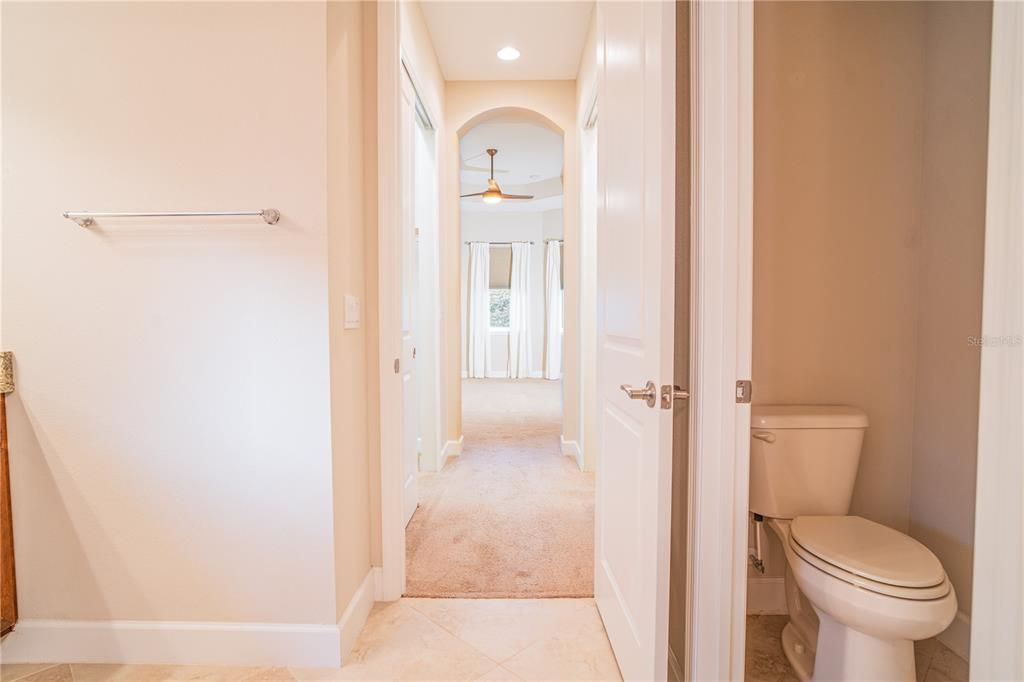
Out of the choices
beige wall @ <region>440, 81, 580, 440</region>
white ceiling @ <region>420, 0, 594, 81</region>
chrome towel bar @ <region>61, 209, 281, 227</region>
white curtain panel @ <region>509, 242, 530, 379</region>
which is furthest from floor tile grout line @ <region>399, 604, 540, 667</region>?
white curtain panel @ <region>509, 242, 530, 379</region>

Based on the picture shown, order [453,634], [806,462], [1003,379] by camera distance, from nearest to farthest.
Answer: [1003,379], [806,462], [453,634]

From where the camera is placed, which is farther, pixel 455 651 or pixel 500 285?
pixel 500 285

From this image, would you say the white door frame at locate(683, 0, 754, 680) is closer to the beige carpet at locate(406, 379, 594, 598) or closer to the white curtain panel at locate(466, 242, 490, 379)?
the beige carpet at locate(406, 379, 594, 598)

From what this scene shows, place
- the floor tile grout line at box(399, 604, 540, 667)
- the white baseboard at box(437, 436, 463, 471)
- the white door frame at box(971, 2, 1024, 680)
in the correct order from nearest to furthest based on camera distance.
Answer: the white door frame at box(971, 2, 1024, 680)
the floor tile grout line at box(399, 604, 540, 667)
the white baseboard at box(437, 436, 463, 471)

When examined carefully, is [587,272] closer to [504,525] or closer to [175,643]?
[504,525]

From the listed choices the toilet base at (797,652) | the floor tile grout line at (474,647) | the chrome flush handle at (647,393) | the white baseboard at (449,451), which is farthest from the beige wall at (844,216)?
the white baseboard at (449,451)

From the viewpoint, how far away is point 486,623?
158 centimetres

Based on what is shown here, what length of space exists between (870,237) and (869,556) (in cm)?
105

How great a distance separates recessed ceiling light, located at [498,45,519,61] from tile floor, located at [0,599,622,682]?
3163mm

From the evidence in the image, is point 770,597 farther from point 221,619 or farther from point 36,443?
point 36,443

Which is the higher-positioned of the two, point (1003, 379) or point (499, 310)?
point (499, 310)

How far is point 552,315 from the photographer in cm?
768

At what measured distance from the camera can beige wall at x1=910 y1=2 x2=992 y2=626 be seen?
1.37 m

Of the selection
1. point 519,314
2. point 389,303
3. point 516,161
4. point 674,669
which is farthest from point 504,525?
point 519,314
